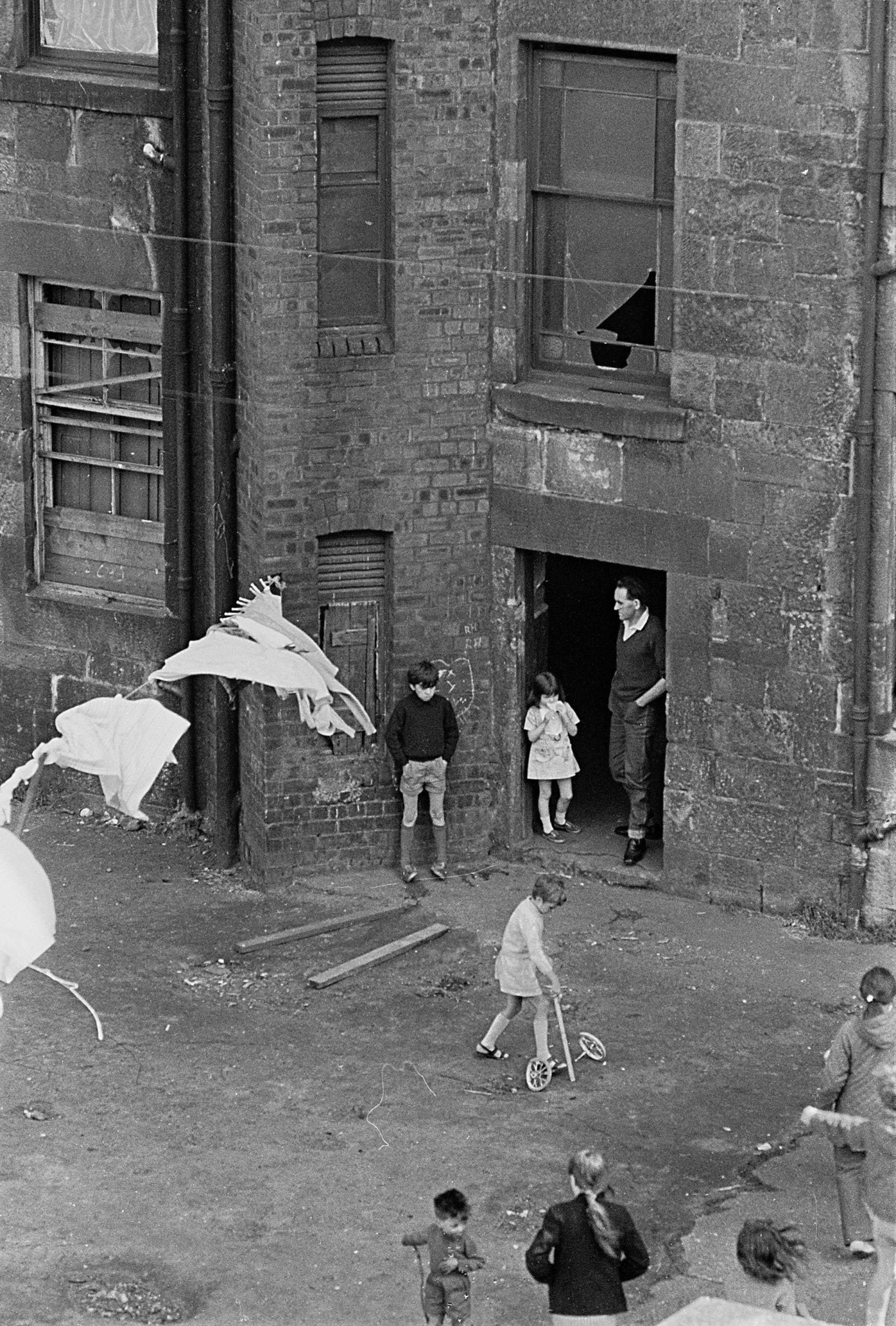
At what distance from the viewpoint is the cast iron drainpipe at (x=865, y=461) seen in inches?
635

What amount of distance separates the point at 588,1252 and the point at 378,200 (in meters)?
8.25

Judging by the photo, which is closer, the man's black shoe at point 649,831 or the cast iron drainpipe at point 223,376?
the cast iron drainpipe at point 223,376

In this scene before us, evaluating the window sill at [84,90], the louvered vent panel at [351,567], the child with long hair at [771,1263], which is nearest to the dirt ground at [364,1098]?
the louvered vent panel at [351,567]

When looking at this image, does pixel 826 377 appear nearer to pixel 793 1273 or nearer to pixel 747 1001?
pixel 747 1001

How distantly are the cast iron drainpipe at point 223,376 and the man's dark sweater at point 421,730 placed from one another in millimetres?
1243

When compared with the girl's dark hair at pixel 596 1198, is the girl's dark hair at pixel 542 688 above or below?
above

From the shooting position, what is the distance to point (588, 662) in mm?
21078

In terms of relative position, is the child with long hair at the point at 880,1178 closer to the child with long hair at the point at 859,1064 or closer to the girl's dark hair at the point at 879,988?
the child with long hair at the point at 859,1064

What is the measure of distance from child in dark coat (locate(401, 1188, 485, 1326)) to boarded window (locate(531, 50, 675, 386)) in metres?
7.04

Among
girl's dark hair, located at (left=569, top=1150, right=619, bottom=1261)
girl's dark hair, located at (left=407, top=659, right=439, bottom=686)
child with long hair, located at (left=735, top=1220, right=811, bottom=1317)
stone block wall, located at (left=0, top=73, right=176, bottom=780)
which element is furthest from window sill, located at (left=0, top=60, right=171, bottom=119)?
child with long hair, located at (left=735, top=1220, right=811, bottom=1317)

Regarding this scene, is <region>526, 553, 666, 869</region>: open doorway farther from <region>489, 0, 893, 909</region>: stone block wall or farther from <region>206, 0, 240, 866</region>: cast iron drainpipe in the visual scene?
<region>206, 0, 240, 866</region>: cast iron drainpipe

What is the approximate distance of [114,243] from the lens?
61.6 feet

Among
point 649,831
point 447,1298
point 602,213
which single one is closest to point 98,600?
point 649,831

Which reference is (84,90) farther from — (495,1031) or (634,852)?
(495,1031)
